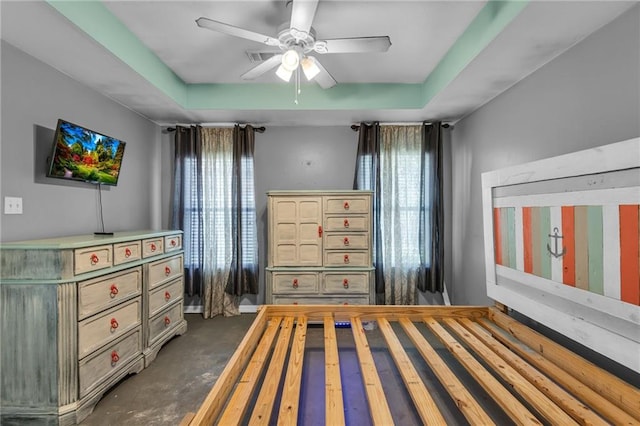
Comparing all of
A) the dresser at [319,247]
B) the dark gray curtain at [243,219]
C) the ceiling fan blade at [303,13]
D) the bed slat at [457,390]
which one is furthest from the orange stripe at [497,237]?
the dark gray curtain at [243,219]

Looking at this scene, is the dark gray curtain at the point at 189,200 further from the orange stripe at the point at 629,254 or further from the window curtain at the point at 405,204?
the orange stripe at the point at 629,254

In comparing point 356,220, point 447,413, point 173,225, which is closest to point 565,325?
point 447,413

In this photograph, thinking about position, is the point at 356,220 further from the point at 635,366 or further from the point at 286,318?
the point at 635,366

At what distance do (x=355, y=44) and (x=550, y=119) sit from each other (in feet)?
5.01

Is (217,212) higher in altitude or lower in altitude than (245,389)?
higher

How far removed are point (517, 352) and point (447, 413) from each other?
1.89ft

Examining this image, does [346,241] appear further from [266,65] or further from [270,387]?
[270,387]

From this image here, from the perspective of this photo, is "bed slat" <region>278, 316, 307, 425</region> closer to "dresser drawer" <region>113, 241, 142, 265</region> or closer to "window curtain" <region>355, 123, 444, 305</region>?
"dresser drawer" <region>113, 241, 142, 265</region>

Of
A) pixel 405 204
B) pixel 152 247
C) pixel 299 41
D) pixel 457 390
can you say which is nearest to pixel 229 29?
pixel 299 41

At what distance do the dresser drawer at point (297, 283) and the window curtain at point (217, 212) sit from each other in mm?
595

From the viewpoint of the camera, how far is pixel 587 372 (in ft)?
4.30

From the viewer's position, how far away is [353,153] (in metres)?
3.81

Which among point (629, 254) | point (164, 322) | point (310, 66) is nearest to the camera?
point (629, 254)

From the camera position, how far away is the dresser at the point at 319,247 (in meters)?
3.26
